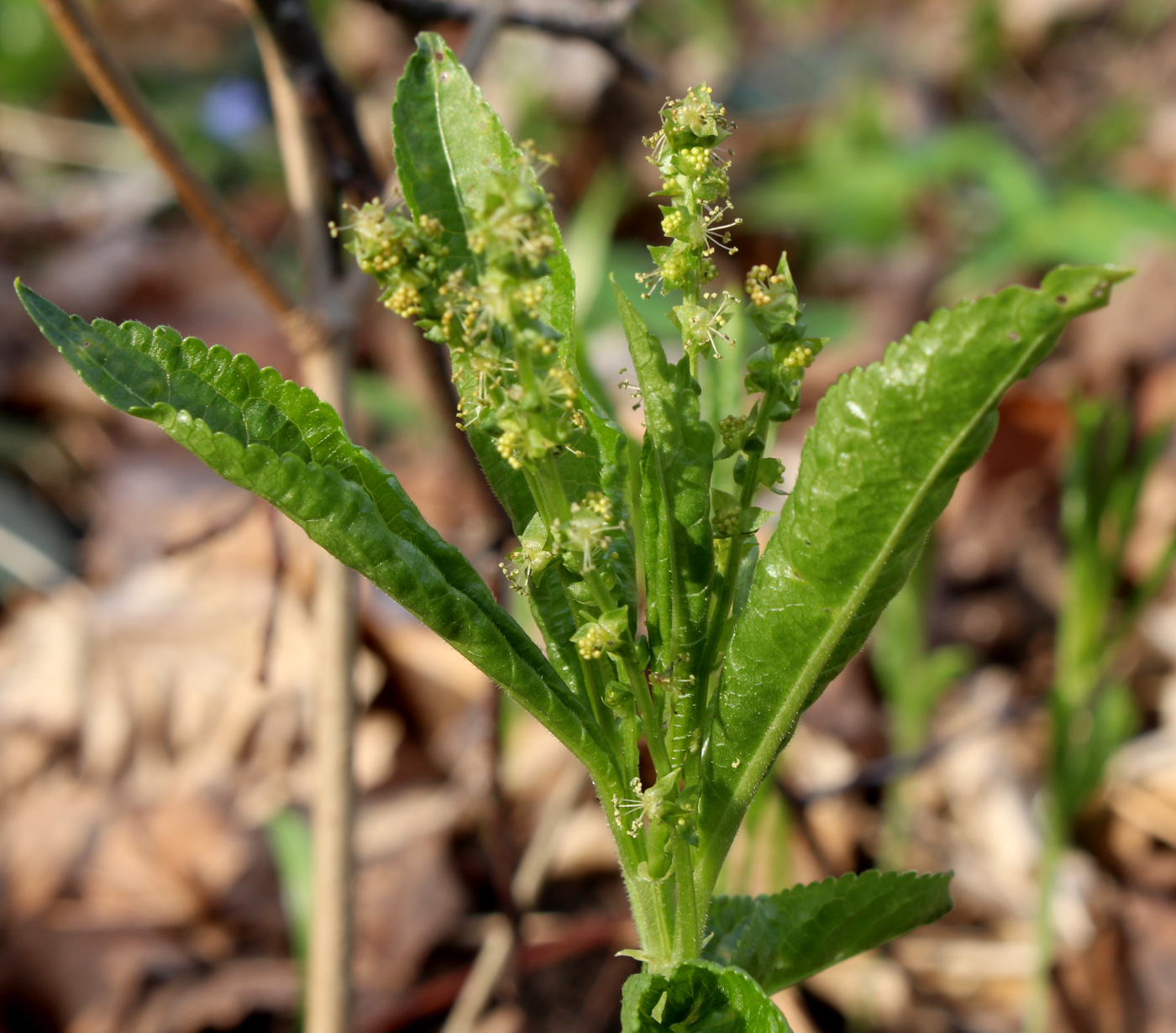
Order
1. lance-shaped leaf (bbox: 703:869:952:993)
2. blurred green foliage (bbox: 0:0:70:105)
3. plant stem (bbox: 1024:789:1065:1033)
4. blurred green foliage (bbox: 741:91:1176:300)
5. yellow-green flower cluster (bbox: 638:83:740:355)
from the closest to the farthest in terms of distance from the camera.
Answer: yellow-green flower cluster (bbox: 638:83:740:355) < lance-shaped leaf (bbox: 703:869:952:993) < plant stem (bbox: 1024:789:1065:1033) < blurred green foliage (bbox: 741:91:1176:300) < blurred green foliage (bbox: 0:0:70:105)

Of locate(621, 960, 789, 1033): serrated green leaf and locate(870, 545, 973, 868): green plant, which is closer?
locate(621, 960, 789, 1033): serrated green leaf

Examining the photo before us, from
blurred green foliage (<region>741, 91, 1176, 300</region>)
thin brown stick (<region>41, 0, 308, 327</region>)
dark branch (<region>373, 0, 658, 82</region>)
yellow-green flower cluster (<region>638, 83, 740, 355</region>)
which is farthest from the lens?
blurred green foliage (<region>741, 91, 1176, 300</region>)

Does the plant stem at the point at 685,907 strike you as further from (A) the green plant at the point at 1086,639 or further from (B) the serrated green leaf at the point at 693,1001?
(A) the green plant at the point at 1086,639

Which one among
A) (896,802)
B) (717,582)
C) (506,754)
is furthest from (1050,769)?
(717,582)

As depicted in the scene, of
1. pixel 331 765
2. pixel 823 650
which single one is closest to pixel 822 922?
pixel 823 650

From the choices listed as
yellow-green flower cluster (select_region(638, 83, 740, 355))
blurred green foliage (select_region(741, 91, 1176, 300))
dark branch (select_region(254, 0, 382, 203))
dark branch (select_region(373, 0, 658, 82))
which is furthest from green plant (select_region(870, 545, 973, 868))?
blurred green foliage (select_region(741, 91, 1176, 300))

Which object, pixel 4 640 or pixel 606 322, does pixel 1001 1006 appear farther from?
pixel 4 640

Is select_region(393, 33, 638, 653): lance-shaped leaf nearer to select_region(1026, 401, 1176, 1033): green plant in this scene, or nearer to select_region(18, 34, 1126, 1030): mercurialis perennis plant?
select_region(18, 34, 1126, 1030): mercurialis perennis plant
